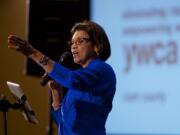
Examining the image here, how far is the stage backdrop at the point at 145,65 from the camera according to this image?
3.54 metres

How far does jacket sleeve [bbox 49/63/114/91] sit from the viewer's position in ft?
6.53

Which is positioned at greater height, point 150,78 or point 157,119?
point 150,78

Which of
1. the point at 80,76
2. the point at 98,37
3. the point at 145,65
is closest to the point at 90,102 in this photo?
the point at 80,76

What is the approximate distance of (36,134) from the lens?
4.45 metres

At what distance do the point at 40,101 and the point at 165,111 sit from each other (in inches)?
53.4

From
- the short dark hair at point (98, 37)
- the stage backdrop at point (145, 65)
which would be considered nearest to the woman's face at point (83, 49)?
the short dark hair at point (98, 37)

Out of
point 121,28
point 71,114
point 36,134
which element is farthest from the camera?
point 36,134

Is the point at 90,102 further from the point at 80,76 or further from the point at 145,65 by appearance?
the point at 145,65

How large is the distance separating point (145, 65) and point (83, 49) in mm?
1526

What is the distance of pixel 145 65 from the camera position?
3658 millimetres

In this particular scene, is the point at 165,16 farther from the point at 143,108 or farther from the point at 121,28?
the point at 143,108

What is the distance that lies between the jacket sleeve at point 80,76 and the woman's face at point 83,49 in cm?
11

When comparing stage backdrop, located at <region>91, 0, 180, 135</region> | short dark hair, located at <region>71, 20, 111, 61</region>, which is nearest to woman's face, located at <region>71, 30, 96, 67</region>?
short dark hair, located at <region>71, 20, 111, 61</region>

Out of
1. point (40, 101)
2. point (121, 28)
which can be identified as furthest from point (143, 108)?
point (40, 101)
